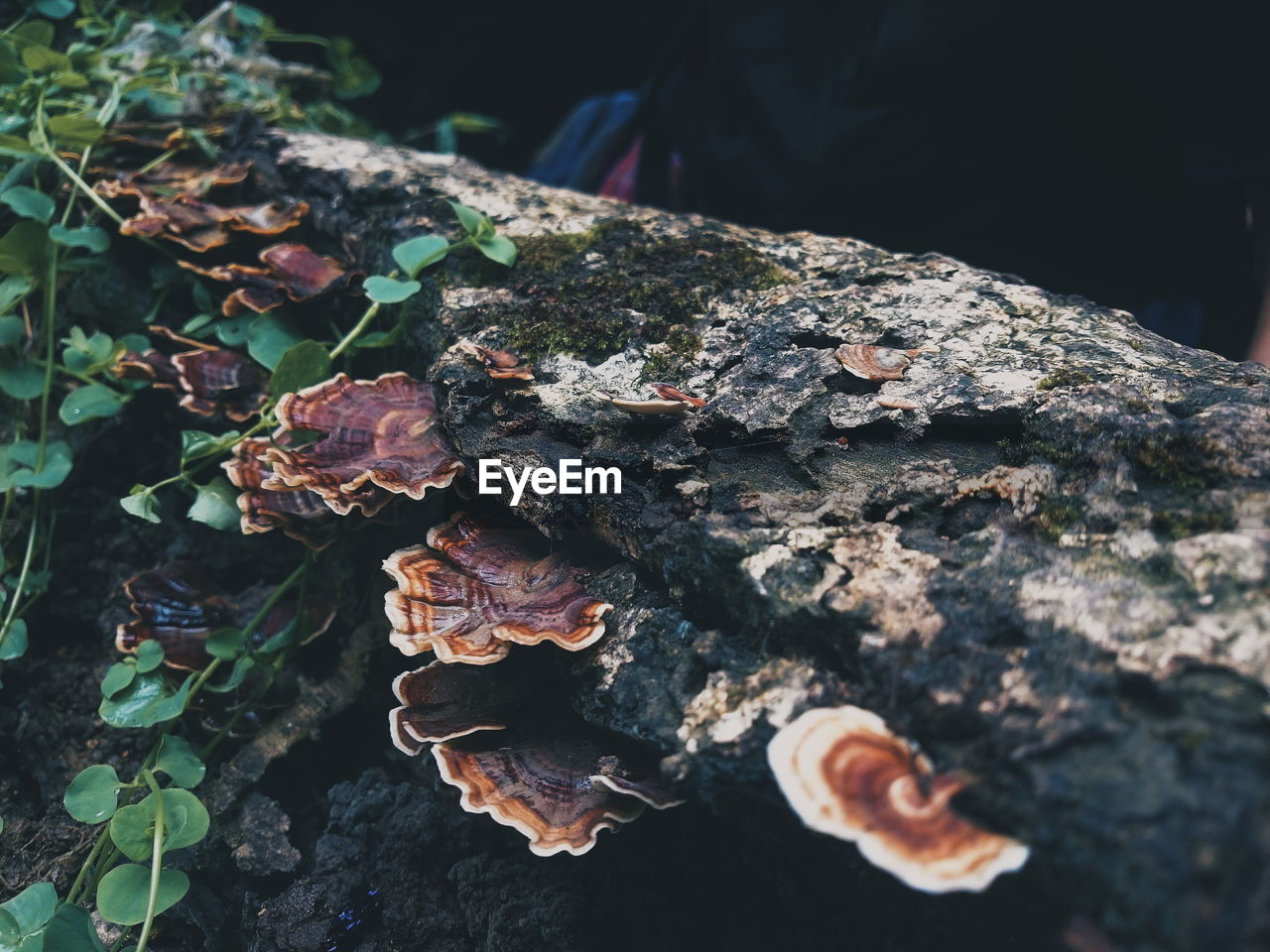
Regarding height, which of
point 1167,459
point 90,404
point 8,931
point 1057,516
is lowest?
point 8,931

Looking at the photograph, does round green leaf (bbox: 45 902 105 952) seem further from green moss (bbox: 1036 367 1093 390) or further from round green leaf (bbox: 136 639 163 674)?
green moss (bbox: 1036 367 1093 390)

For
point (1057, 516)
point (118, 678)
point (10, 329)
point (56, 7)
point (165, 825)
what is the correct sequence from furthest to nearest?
1. point (56, 7)
2. point (10, 329)
3. point (118, 678)
4. point (165, 825)
5. point (1057, 516)

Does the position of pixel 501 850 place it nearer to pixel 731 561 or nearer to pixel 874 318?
pixel 731 561

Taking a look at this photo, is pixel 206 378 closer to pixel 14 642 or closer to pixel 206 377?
pixel 206 377

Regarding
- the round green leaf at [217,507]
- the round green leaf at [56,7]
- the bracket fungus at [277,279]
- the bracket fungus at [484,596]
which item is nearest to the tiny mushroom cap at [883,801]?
the bracket fungus at [484,596]

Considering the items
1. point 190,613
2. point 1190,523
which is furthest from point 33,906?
point 1190,523

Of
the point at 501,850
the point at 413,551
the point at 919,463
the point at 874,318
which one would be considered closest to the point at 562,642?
the point at 413,551
